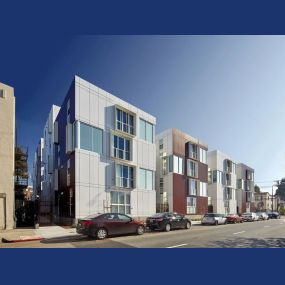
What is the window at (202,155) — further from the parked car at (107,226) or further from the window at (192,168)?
the parked car at (107,226)

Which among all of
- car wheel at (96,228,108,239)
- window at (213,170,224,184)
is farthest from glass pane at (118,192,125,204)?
window at (213,170,224,184)

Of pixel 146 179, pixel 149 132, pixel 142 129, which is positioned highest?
pixel 142 129

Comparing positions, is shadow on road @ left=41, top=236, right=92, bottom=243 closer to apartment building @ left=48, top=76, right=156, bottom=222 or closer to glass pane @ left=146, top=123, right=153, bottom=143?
apartment building @ left=48, top=76, right=156, bottom=222

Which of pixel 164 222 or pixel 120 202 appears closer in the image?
pixel 164 222

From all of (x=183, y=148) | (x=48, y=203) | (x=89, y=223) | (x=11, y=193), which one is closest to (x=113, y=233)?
(x=89, y=223)

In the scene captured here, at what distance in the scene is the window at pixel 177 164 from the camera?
41.4 m

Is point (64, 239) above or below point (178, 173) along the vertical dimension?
below

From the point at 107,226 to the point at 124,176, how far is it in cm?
1259

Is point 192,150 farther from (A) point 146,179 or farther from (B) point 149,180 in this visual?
(A) point 146,179

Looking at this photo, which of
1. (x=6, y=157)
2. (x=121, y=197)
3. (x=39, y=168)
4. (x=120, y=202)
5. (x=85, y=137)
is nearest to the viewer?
(x=6, y=157)

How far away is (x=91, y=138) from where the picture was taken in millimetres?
27844

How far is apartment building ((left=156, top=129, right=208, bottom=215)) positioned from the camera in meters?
41.0

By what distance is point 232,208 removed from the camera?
206 feet

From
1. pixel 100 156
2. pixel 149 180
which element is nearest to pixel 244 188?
pixel 149 180
